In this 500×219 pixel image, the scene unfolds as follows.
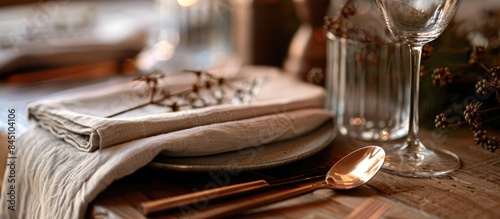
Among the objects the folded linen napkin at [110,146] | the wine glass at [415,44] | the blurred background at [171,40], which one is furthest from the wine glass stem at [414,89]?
the blurred background at [171,40]

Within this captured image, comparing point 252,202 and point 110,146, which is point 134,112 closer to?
point 110,146

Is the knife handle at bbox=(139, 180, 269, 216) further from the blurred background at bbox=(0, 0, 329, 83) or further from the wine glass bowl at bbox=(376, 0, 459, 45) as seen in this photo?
A: the blurred background at bbox=(0, 0, 329, 83)

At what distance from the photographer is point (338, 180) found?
519mm

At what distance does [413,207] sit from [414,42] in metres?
0.16

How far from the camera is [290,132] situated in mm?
613

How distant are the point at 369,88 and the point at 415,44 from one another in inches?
6.2

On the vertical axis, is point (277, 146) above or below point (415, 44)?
below

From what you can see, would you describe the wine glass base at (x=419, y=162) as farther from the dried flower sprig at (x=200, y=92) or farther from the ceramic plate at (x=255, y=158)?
the dried flower sprig at (x=200, y=92)

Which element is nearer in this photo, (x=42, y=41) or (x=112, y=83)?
(x=112, y=83)

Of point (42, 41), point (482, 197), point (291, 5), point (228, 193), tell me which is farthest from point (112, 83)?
point (482, 197)

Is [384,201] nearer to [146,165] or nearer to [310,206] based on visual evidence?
[310,206]

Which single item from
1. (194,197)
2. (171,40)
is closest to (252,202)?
(194,197)

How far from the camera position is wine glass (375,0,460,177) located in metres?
0.52

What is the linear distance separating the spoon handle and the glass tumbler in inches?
7.5
